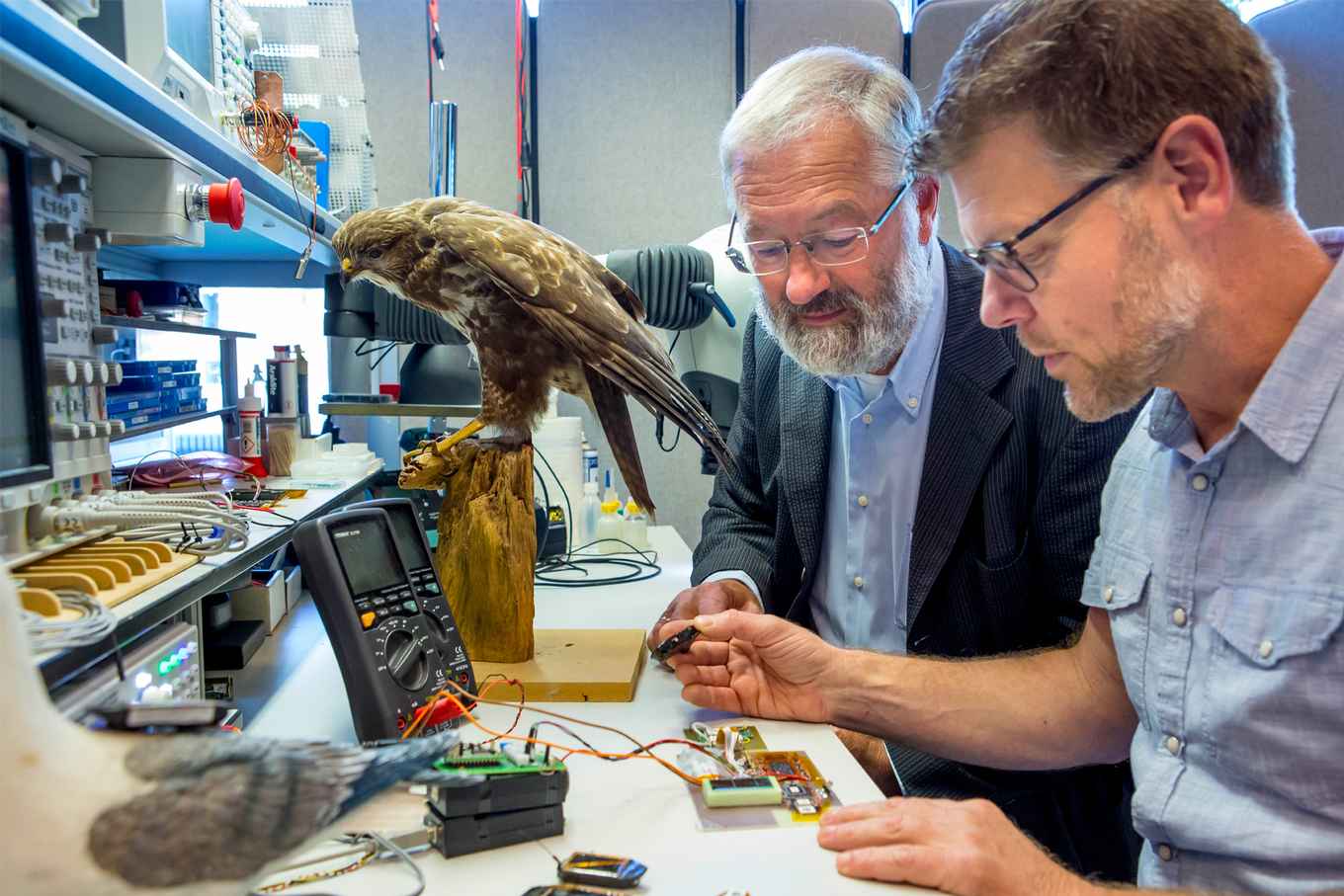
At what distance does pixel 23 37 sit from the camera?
79 cm

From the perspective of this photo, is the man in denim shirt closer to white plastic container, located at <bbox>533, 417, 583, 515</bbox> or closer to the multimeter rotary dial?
the multimeter rotary dial

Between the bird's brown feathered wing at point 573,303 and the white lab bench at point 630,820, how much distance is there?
0.35 meters

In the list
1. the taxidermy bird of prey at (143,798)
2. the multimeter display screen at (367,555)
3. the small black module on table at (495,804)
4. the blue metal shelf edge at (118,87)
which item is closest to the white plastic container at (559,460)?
the blue metal shelf edge at (118,87)

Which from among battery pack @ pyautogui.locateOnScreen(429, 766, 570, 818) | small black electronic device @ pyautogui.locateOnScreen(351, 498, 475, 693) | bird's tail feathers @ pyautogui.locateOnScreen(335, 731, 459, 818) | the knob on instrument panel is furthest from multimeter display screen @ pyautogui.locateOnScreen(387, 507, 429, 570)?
bird's tail feathers @ pyautogui.locateOnScreen(335, 731, 459, 818)

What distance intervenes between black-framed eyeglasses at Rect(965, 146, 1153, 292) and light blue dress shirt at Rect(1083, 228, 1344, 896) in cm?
20

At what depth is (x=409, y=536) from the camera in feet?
3.28

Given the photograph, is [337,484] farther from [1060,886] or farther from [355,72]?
[1060,886]

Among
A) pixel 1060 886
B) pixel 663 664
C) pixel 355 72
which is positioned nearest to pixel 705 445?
pixel 663 664

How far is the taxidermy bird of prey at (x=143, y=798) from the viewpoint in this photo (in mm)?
385

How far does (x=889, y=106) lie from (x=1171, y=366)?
63 centimetres

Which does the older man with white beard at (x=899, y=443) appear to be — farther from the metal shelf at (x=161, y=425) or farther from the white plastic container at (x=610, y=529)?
the metal shelf at (x=161, y=425)

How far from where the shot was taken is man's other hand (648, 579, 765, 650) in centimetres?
122

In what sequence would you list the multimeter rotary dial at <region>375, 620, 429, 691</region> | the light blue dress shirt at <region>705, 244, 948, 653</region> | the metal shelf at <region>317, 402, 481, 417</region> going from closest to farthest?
the multimeter rotary dial at <region>375, 620, 429, 691</region>, the light blue dress shirt at <region>705, 244, 948, 653</region>, the metal shelf at <region>317, 402, 481, 417</region>

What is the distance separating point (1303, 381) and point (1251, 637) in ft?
0.74
